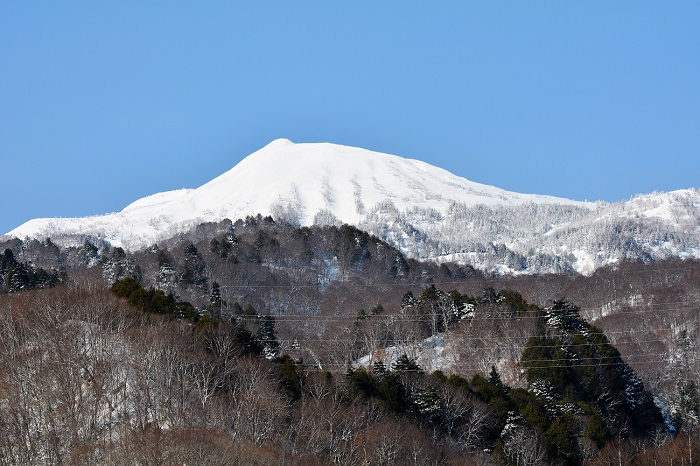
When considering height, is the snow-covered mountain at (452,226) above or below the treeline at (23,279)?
above

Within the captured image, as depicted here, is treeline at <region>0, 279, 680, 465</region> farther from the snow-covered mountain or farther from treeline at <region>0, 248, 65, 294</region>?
the snow-covered mountain

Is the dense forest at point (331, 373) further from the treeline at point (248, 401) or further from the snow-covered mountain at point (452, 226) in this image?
the snow-covered mountain at point (452, 226)

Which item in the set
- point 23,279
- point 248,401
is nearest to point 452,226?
point 23,279

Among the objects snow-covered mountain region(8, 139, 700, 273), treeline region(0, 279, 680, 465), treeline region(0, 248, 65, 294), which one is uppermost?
snow-covered mountain region(8, 139, 700, 273)

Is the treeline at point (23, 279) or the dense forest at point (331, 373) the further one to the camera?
the treeline at point (23, 279)

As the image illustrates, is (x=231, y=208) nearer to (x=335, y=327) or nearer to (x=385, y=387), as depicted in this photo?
(x=335, y=327)

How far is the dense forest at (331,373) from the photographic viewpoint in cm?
3472

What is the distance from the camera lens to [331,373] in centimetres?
4812

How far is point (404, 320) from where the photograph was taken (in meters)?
62.2

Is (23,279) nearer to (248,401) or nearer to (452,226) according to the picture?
(248,401)

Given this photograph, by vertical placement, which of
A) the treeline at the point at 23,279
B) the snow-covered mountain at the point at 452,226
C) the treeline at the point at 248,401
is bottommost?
the treeline at the point at 248,401

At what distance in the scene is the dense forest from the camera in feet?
114

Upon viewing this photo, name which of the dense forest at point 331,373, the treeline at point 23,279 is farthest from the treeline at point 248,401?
the treeline at point 23,279

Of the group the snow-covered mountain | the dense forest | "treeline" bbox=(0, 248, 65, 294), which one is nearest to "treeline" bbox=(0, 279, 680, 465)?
the dense forest
